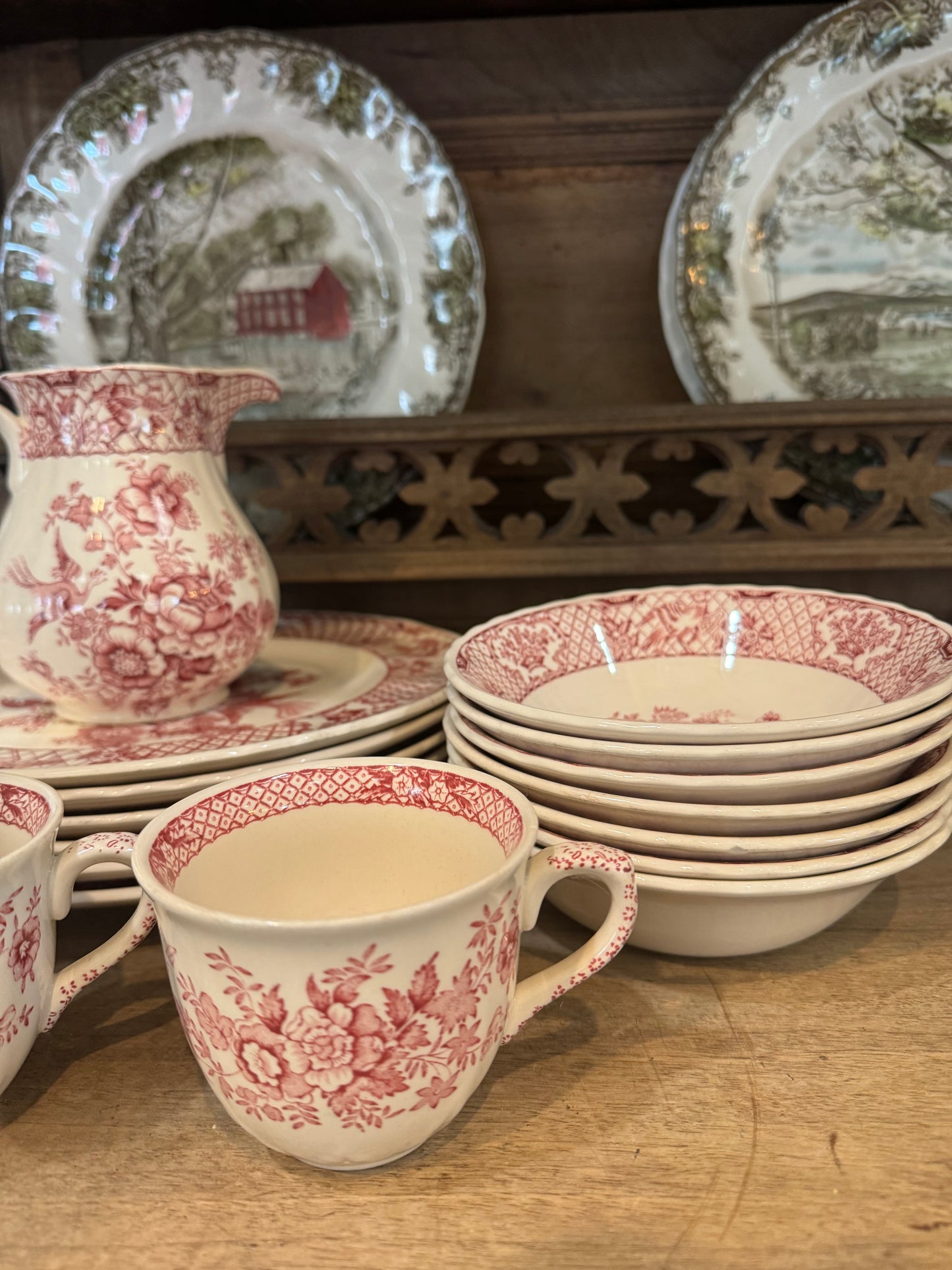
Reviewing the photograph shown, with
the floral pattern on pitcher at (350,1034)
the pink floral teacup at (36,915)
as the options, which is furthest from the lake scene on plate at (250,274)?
the floral pattern on pitcher at (350,1034)

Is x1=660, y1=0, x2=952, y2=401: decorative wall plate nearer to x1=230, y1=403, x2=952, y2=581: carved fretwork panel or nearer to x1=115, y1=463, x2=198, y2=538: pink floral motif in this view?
x1=230, y1=403, x2=952, y2=581: carved fretwork panel

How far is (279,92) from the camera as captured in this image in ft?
2.64

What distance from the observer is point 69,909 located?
0.46 metres

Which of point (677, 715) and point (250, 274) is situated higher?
point (250, 274)

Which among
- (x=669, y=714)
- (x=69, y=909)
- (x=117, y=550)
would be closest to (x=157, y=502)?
(x=117, y=550)

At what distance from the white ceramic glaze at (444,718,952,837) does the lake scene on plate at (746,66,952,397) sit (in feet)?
1.36

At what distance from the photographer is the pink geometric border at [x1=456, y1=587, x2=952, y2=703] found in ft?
1.94

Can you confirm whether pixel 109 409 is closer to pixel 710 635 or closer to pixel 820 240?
pixel 710 635

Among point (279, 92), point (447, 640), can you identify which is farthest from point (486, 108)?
point (447, 640)

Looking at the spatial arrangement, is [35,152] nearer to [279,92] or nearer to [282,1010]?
[279,92]

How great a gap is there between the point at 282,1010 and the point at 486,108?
808 mm

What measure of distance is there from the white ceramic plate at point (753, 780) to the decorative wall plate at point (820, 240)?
16.0 inches

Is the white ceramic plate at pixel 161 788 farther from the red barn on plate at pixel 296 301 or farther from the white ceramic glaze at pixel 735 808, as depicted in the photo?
the red barn on plate at pixel 296 301

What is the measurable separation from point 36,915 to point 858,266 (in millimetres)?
759
